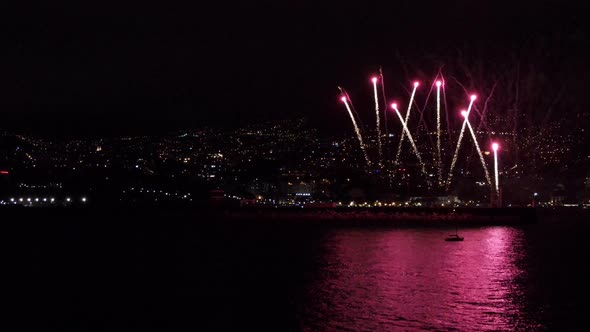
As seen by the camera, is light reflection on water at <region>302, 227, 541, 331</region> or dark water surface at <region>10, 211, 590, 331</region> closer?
light reflection on water at <region>302, 227, 541, 331</region>

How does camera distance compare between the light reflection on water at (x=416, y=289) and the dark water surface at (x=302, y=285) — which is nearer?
the light reflection on water at (x=416, y=289)

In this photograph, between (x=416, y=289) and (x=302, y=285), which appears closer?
(x=416, y=289)

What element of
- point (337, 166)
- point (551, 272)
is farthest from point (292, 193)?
point (551, 272)

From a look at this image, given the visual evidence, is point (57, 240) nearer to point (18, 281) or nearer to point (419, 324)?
point (18, 281)
